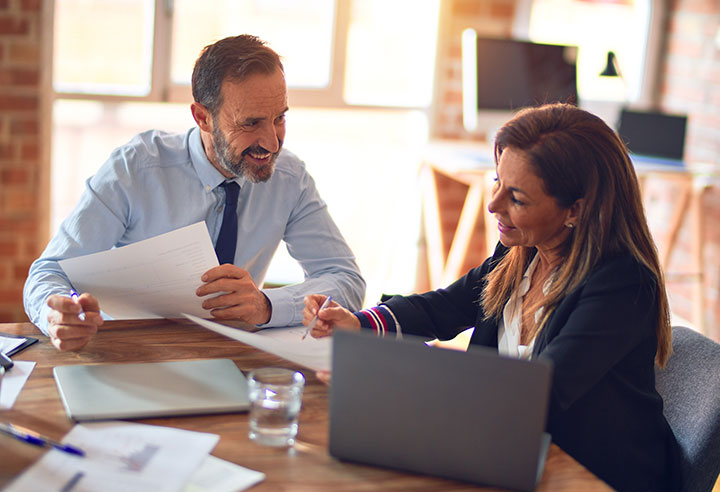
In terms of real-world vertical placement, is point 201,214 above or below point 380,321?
above

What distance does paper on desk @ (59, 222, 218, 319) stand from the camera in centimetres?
141

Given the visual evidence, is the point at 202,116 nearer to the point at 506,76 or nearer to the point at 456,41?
the point at 506,76

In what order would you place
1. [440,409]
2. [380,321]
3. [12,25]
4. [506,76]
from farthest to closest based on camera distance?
[506,76]
[12,25]
[380,321]
[440,409]

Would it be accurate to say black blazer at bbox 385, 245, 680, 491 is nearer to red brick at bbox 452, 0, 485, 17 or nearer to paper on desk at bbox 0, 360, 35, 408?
paper on desk at bbox 0, 360, 35, 408

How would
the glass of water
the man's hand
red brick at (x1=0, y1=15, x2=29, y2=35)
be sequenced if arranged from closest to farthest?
the glass of water, the man's hand, red brick at (x1=0, y1=15, x2=29, y2=35)

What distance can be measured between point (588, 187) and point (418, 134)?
2600 millimetres

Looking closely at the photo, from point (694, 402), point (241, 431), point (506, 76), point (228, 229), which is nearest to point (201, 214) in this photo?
point (228, 229)

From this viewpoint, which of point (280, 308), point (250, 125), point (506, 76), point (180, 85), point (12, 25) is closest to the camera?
point (280, 308)

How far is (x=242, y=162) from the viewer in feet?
6.01

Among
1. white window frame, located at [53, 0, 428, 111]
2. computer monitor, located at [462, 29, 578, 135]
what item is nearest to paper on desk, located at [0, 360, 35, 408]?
white window frame, located at [53, 0, 428, 111]

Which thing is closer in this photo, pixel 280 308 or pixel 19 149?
pixel 280 308

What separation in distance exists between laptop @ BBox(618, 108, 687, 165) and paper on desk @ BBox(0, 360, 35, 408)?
286 centimetres

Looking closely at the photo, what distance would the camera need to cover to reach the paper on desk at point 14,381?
118 centimetres

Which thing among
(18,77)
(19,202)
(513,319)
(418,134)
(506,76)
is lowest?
(19,202)
